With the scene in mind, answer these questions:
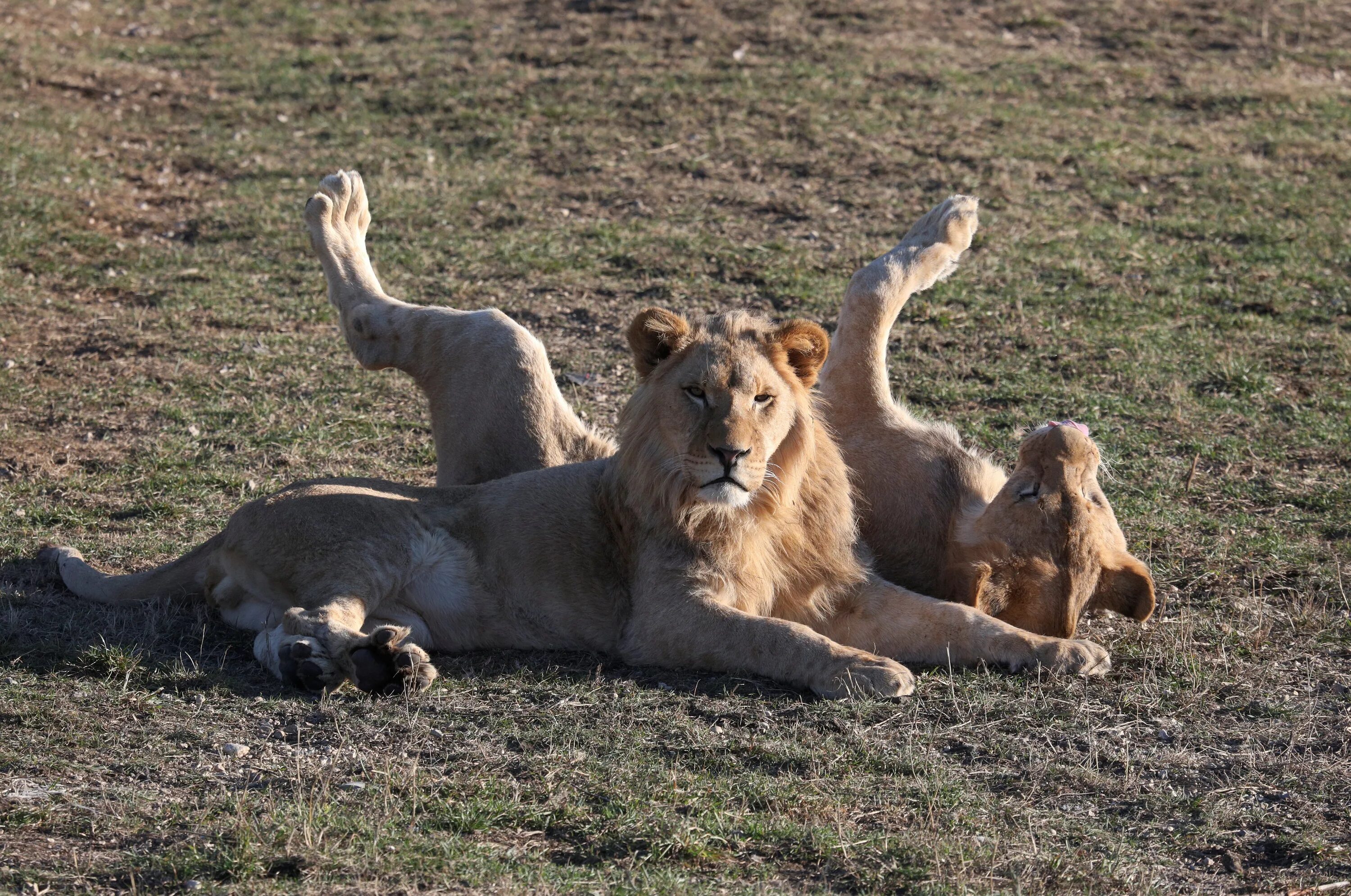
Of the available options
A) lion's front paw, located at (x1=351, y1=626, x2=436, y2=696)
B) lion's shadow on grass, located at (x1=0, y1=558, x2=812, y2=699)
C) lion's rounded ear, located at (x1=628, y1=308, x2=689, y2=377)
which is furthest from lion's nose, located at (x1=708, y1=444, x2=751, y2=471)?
Result: lion's front paw, located at (x1=351, y1=626, x2=436, y2=696)

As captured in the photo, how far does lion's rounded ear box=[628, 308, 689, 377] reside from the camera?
16.6 feet

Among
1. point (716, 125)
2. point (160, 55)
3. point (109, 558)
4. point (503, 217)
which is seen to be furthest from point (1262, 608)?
point (160, 55)

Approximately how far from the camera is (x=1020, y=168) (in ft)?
39.5

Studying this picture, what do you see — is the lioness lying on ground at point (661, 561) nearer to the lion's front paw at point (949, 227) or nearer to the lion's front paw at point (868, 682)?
the lion's front paw at point (868, 682)

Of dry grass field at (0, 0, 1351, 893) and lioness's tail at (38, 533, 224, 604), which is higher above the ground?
dry grass field at (0, 0, 1351, 893)

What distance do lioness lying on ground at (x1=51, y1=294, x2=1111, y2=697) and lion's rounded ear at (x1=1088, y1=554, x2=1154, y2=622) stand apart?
14.4 inches

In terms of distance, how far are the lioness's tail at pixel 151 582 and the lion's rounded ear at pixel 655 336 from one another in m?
1.71

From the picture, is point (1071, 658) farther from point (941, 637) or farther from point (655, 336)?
point (655, 336)

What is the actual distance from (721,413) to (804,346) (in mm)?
486

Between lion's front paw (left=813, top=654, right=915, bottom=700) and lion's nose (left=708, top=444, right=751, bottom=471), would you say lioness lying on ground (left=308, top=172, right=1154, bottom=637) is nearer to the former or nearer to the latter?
lion's front paw (left=813, top=654, right=915, bottom=700)

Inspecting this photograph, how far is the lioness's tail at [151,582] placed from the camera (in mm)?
5473

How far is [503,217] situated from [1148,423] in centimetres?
502

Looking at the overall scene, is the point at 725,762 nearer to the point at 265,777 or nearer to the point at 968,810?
the point at 968,810

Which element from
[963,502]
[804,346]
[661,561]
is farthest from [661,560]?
[963,502]
